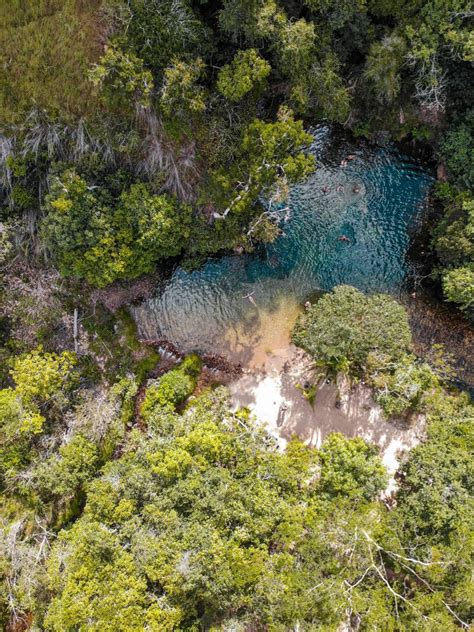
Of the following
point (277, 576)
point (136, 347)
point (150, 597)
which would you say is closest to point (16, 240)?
point (136, 347)

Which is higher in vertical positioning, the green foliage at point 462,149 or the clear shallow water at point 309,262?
the green foliage at point 462,149

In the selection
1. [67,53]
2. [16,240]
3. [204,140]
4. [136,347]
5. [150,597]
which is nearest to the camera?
[150,597]

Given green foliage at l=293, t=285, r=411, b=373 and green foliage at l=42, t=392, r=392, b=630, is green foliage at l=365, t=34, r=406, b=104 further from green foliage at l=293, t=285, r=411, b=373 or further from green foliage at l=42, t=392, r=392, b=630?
green foliage at l=42, t=392, r=392, b=630

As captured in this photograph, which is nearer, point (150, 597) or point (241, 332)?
point (150, 597)

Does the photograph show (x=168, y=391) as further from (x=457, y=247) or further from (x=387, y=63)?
(x=387, y=63)

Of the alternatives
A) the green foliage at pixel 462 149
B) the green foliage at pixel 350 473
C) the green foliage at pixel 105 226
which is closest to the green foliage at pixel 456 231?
the green foliage at pixel 462 149

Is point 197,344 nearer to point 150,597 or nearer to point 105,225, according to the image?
point 105,225

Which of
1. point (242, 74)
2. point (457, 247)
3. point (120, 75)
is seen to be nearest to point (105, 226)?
point (120, 75)

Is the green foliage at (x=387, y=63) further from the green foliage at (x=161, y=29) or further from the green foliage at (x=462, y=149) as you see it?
the green foliage at (x=161, y=29)
